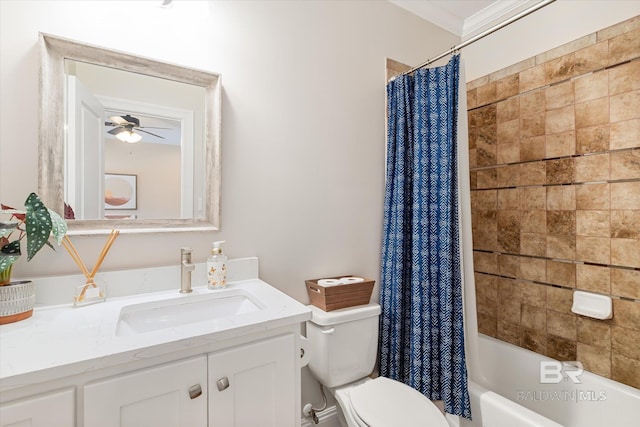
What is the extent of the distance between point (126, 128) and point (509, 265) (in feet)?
7.47

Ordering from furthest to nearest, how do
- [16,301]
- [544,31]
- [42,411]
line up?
[544,31]
[16,301]
[42,411]

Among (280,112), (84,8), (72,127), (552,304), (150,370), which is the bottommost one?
(552,304)

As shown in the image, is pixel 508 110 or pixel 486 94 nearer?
pixel 508 110

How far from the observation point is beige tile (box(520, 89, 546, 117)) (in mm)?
1871

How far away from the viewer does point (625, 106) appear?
5.03ft

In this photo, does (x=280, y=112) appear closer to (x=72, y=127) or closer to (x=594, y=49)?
(x=72, y=127)

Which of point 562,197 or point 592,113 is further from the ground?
point 592,113

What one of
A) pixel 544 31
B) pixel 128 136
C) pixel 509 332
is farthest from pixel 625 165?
pixel 128 136

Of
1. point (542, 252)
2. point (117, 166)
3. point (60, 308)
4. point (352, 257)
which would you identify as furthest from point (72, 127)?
point (542, 252)

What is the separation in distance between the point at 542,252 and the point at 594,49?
1.14 metres

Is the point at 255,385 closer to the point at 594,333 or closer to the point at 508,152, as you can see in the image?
the point at 594,333

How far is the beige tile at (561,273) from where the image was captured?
5.68ft

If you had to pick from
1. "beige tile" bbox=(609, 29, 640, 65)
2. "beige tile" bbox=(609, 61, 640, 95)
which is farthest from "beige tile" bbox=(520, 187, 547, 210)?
"beige tile" bbox=(609, 29, 640, 65)

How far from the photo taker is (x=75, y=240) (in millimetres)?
1130
